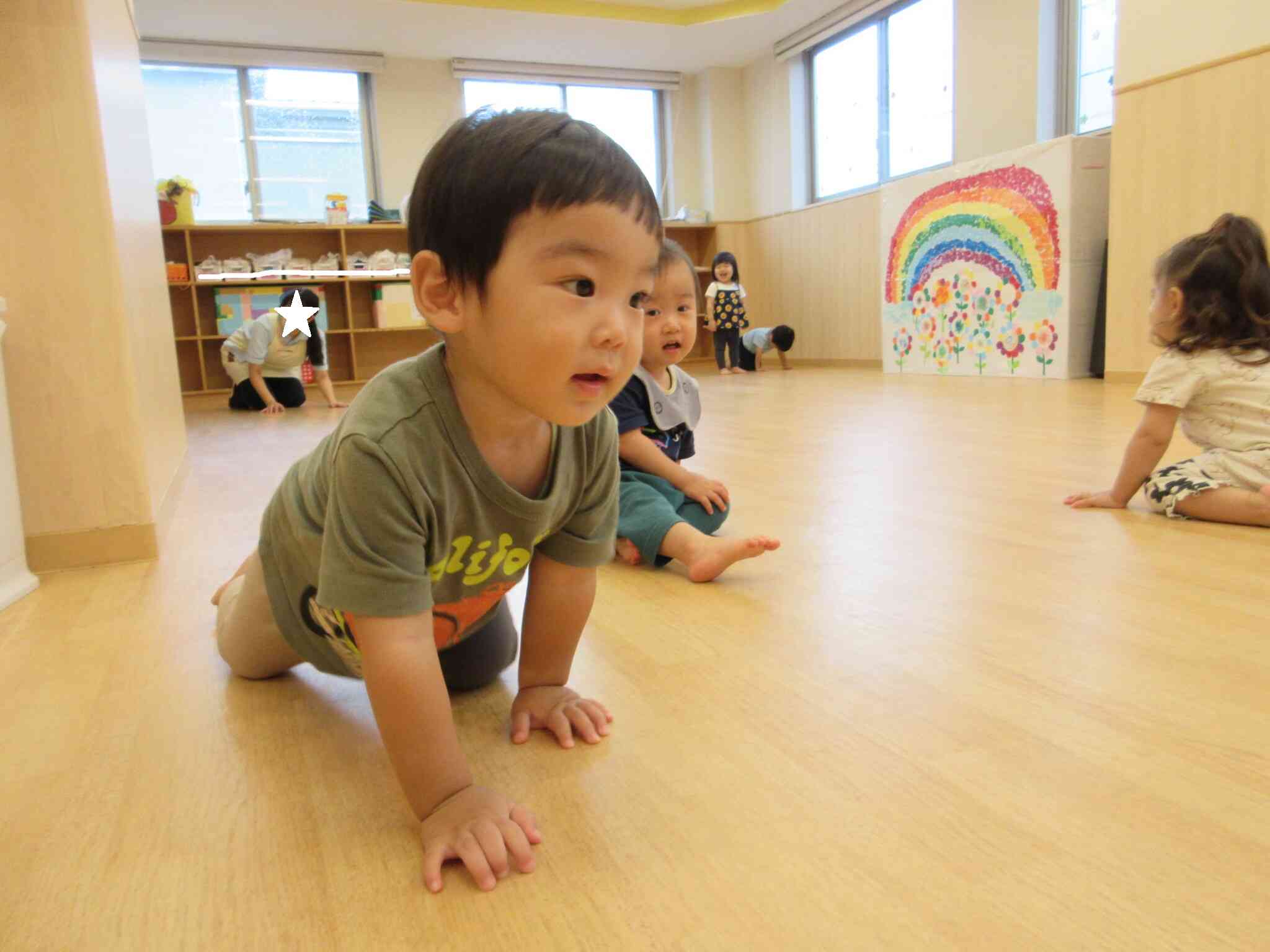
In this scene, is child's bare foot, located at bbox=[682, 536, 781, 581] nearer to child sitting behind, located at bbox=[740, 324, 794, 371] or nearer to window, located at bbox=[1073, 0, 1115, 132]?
window, located at bbox=[1073, 0, 1115, 132]

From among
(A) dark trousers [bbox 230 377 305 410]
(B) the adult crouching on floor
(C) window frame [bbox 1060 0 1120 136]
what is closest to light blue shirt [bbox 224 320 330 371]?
(B) the adult crouching on floor

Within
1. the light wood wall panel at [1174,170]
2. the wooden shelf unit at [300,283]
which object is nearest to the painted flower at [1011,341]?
the light wood wall panel at [1174,170]

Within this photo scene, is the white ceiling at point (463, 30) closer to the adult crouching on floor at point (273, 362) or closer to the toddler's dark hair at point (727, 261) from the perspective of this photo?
the toddler's dark hair at point (727, 261)

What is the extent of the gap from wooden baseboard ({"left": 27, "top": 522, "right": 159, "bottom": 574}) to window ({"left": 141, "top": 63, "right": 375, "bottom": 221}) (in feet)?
18.3

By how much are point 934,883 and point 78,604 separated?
1.22 meters

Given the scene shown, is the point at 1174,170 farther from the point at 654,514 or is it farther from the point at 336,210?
the point at 336,210

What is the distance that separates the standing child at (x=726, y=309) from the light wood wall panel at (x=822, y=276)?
602 mm

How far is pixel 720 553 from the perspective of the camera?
1229 millimetres

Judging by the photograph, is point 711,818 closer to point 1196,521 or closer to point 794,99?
point 1196,521

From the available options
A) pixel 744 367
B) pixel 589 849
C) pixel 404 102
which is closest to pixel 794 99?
pixel 744 367

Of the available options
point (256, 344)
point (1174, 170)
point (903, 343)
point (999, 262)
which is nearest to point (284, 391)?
point (256, 344)

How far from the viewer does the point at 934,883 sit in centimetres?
54

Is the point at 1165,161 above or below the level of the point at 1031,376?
above

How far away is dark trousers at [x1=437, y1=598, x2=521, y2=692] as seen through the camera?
90 cm
